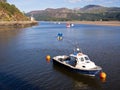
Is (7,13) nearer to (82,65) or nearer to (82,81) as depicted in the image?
(82,65)

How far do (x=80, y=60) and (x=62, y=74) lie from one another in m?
3.50

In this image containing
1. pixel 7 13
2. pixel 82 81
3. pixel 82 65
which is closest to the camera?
pixel 82 81

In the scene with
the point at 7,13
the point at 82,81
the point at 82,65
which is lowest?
the point at 82,81

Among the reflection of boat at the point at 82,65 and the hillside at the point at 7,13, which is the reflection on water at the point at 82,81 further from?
the hillside at the point at 7,13

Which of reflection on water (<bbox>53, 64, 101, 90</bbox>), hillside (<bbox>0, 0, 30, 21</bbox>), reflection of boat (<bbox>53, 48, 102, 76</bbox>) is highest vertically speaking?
hillside (<bbox>0, 0, 30, 21</bbox>)

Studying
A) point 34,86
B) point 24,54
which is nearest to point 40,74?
point 34,86

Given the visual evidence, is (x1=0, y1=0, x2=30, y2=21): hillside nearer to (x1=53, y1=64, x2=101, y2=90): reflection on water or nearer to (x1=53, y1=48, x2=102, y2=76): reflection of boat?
(x1=53, y1=48, x2=102, y2=76): reflection of boat

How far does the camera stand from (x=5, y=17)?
17362 cm

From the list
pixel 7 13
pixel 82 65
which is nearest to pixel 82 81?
pixel 82 65

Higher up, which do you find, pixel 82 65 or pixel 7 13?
pixel 7 13

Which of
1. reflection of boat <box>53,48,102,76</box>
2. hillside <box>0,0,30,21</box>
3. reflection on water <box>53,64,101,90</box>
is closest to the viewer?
reflection on water <box>53,64,101,90</box>

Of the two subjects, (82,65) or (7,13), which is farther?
(7,13)

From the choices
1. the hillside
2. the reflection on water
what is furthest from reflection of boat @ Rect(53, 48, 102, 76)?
the hillside

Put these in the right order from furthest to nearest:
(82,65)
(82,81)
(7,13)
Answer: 1. (7,13)
2. (82,65)
3. (82,81)
